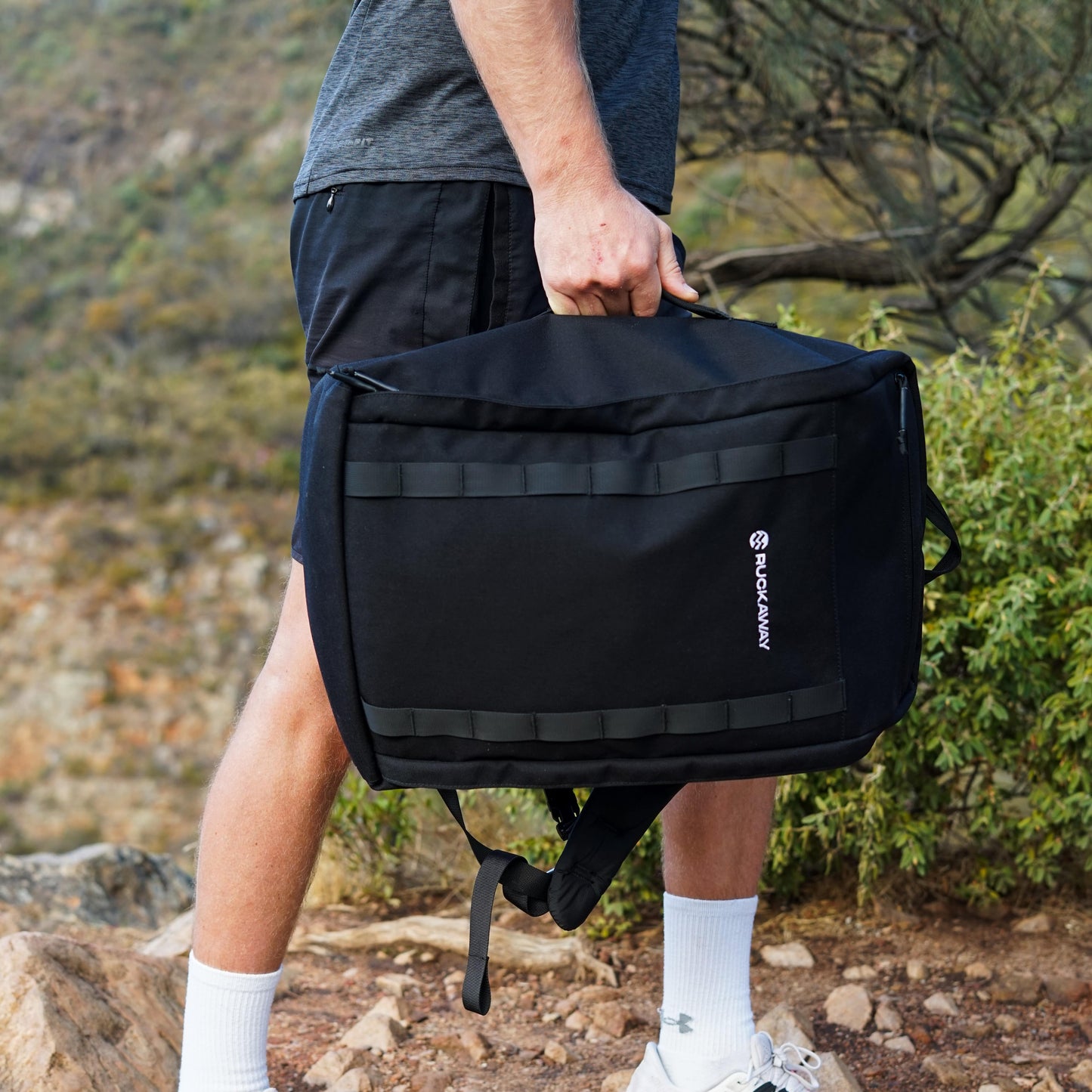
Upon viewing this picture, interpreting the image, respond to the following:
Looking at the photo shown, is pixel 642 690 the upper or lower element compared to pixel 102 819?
upper

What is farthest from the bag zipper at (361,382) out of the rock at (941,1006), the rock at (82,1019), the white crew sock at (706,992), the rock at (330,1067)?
the rock at (941,1006)

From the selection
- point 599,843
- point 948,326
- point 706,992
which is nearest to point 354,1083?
point 706,992

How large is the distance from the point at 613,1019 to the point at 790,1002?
322mm

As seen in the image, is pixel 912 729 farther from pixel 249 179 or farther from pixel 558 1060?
pixel 249 179

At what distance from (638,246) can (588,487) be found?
0.90 feet

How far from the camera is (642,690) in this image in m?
1.14

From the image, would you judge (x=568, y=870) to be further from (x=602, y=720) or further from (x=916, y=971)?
(x=916, y=971)

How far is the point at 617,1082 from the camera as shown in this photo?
1.67m

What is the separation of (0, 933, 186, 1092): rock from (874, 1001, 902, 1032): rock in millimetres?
1104

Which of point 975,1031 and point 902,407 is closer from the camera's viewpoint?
point 902,407

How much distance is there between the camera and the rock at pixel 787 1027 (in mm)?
1722

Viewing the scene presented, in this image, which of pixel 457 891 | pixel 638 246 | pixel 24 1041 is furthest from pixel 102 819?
pixel 638 246

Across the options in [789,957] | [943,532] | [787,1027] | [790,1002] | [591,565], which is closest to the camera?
[591,565]

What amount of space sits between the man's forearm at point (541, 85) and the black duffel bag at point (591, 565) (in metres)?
0.20
